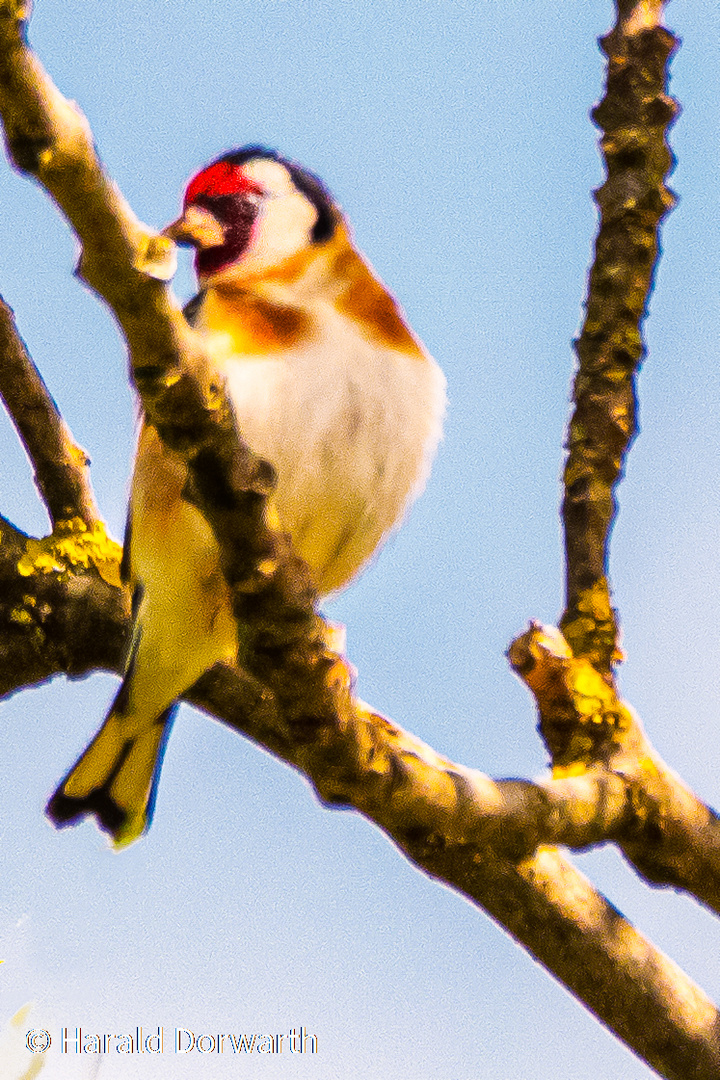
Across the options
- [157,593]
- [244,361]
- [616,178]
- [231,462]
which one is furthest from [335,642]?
[616,178]

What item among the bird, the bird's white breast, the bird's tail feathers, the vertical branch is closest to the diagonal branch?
the bird

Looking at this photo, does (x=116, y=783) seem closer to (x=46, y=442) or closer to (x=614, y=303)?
(x=46, y=442)

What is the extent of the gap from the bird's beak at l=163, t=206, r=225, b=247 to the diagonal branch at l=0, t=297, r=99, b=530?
1.84 ft

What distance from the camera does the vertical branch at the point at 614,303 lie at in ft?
10.8

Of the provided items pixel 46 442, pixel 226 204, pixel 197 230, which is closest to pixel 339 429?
pixel 197 230

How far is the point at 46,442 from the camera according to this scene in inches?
148

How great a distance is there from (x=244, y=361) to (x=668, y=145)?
140cm

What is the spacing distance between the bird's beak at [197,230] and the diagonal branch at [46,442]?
1.84 feet

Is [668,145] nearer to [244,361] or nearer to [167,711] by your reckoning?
[244,361]

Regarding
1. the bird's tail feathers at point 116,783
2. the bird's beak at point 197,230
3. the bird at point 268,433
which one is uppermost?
the bird's beak at point 197,230

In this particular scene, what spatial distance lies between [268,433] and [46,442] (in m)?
1.08

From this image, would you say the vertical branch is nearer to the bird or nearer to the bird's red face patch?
the bird

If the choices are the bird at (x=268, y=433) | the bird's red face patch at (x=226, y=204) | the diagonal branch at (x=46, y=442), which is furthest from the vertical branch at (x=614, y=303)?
the diagonal branch at (x=46, y=442)

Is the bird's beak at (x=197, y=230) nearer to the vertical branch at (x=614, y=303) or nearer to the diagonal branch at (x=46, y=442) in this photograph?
the diagonal branch at (x=46, y=442)
